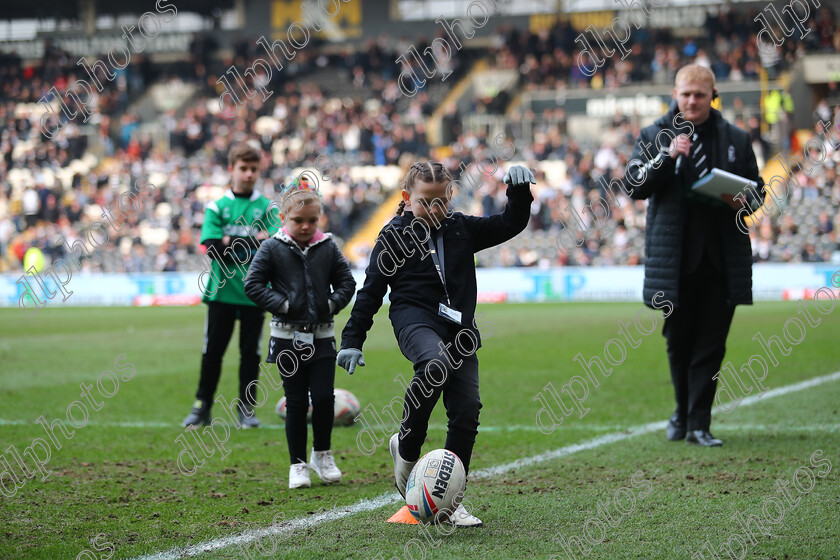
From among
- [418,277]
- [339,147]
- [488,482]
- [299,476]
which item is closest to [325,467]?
[299,476]

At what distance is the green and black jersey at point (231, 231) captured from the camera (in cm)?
753

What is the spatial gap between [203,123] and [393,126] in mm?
7316

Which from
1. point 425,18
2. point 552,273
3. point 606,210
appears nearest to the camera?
point 552,273

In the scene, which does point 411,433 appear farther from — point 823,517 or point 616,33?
point 616,33

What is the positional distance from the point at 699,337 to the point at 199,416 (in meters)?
3.68

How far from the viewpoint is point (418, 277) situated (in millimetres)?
4824

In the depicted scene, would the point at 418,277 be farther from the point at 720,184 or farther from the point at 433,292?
the point at 720,184

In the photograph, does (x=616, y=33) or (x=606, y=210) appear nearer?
(x=606, y=210)

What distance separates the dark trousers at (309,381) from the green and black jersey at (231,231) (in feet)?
5.97

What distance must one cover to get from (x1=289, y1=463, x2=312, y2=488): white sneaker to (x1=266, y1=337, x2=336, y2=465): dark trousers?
235 millimetres

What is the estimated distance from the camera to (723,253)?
6617mm

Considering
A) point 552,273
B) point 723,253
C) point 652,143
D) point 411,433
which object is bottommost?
point 552,273

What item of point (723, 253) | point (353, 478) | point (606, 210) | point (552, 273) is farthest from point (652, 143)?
point (606, 210)

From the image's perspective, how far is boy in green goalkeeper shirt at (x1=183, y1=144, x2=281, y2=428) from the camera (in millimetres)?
7523
